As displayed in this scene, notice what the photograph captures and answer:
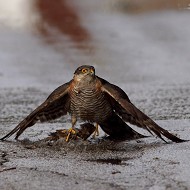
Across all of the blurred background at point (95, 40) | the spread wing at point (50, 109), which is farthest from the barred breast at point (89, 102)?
the blurred background at point (95, 40)

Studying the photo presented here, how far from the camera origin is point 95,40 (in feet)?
51.8

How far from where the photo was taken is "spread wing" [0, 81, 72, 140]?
647cm

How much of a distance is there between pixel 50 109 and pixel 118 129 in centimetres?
66

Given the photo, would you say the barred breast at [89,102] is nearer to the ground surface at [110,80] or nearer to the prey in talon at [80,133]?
the prey in talon at [80,133]

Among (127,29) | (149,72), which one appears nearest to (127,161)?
(149,72)

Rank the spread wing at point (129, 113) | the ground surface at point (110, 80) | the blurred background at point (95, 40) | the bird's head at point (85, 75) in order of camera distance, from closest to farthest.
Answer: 1. the ground surface at point (110, 80)
2. the spread wing at point (129, 113)
3. the bird's head at point (85, 75)
4. the blurred background at point (95, 40)

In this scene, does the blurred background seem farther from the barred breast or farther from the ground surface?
the barred breast

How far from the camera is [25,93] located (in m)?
9.97

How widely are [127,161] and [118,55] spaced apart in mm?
8327

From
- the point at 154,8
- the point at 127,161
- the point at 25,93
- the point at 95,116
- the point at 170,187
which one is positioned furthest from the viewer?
the point at 154,8

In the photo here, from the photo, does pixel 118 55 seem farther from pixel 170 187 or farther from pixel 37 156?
pixel 170 187

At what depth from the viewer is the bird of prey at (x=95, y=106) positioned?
6.20 metres

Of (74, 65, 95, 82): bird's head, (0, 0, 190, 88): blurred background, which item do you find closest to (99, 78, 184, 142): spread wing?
(74, 65, 95, 82): bird's head

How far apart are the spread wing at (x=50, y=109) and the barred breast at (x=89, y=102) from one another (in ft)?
0.47
